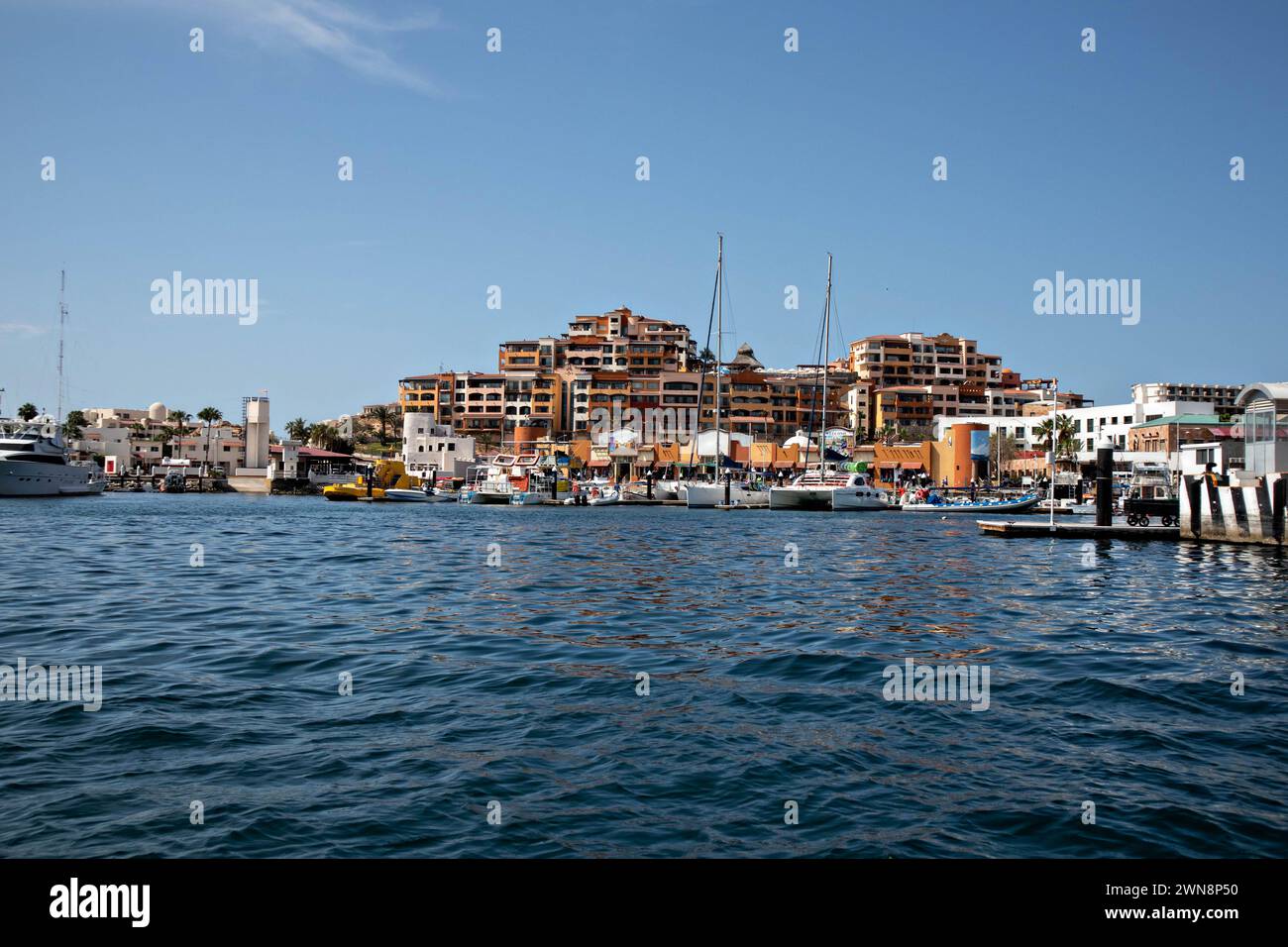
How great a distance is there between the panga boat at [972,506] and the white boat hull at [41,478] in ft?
268

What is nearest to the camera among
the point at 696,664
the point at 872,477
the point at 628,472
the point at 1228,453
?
the point at 696,664

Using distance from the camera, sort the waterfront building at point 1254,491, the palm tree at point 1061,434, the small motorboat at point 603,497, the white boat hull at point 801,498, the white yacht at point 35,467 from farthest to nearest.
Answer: the palm tree at point 1061,434 → the small motorboat at point 603,497 → the white yacht at point 35,467 → the white boat hull at point 801,498 → the waterfront building at point 1254,491

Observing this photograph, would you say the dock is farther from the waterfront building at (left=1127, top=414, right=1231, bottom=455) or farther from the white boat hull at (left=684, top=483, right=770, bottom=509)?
the waterfront building at (left=1127, top=414, right=1231, bottom=455)

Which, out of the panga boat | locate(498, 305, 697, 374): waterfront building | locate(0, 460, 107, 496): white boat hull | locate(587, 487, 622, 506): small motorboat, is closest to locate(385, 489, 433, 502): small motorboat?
locate(587, 487, 622, 506): small motorboat

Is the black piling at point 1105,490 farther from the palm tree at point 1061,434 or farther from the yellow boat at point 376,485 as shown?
the yellow boat at point 376,485

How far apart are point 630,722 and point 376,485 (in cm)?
A: 10067

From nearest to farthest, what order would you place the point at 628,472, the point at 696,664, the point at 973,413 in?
the point at 696,664 < the point at 628,472 < the point at 973,413

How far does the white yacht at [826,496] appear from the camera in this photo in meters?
75.6

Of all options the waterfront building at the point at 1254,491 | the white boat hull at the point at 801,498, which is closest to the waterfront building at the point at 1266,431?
the waterfront building at the point at 1254,491

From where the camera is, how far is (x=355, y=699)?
1072 centimetres
